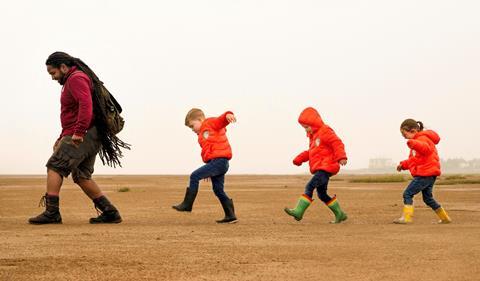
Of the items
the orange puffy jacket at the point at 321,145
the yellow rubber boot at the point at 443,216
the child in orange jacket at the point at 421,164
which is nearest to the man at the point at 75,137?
the orange puffy jacket at the point at 321,145

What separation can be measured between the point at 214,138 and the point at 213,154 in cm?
20

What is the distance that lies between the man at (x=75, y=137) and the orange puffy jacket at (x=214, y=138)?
46.9 inches

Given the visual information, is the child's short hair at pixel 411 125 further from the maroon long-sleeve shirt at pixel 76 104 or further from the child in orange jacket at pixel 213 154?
the maroon long-sleeve shirt at pixel 76 104

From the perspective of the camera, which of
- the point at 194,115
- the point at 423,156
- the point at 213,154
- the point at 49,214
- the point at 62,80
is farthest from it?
the point at 423,156

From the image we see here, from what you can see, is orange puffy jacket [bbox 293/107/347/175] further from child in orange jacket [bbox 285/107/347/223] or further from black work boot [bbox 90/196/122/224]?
black work boot [bbox 90/196/122/224]

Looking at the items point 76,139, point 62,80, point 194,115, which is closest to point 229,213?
point 194,115

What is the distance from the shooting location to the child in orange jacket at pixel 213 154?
9.02 metres

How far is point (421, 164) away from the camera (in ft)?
31.8

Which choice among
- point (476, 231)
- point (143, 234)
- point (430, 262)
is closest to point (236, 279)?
point (430, 262)

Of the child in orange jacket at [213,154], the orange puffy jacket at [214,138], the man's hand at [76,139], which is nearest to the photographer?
the man's hand at [76,139]

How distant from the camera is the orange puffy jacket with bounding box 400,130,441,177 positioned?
31.3 feet

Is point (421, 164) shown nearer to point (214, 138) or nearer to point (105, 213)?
point (214, 138)

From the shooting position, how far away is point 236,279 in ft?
15.3

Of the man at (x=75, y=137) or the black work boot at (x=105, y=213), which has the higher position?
the man at (x=75, y=137)
